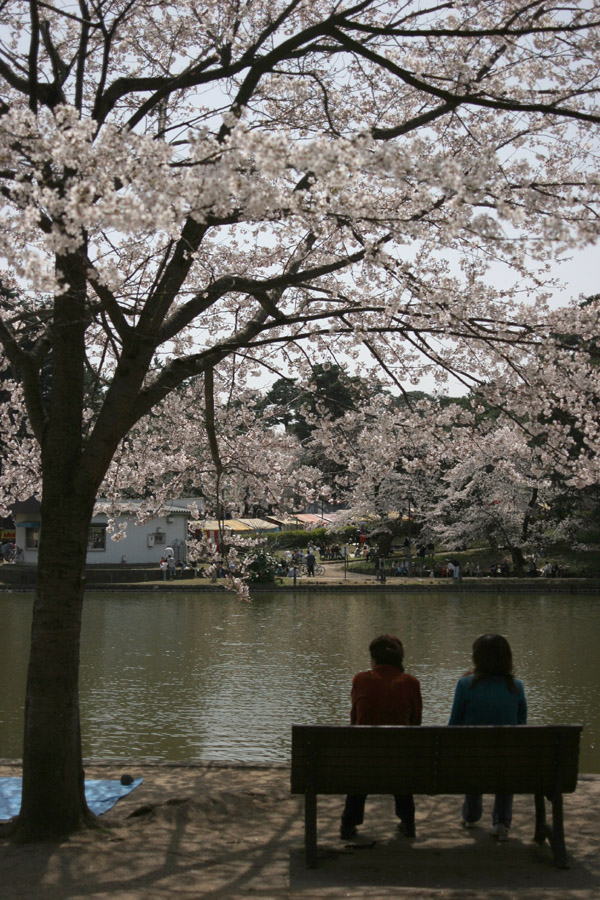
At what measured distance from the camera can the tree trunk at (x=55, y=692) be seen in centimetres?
476

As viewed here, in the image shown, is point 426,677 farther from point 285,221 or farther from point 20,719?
point 285,221

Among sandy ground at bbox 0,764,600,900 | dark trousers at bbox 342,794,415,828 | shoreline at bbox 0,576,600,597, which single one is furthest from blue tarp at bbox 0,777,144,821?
shoreline at bbox 0,576,600,597

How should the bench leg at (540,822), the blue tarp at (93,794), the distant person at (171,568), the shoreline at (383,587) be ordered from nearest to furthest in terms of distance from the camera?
the bench leg at (540,822) < the blue tarp at (93,794) < the shoreline at (383,587) < the distant person at (171,568)

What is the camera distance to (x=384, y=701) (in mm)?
4617

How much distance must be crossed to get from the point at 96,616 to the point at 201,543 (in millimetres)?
11481

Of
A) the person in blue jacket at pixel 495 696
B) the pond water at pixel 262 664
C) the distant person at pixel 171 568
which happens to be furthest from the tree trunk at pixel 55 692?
the distant person at pixel 171 568

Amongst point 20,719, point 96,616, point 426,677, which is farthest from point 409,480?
point 20,719

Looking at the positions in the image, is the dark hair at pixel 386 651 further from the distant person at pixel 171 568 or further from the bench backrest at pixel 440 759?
the distant person at pixel 171 568

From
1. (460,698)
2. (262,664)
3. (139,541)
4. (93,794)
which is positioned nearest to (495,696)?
(460,698)

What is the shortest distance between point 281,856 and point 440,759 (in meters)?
0.98

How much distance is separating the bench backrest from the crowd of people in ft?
1.16

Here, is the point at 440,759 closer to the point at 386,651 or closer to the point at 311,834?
the point at 386,651

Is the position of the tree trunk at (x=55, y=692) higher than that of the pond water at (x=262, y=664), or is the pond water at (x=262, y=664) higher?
the tree trunk at (x=55, y=692)

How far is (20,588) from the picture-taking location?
29891 mm
